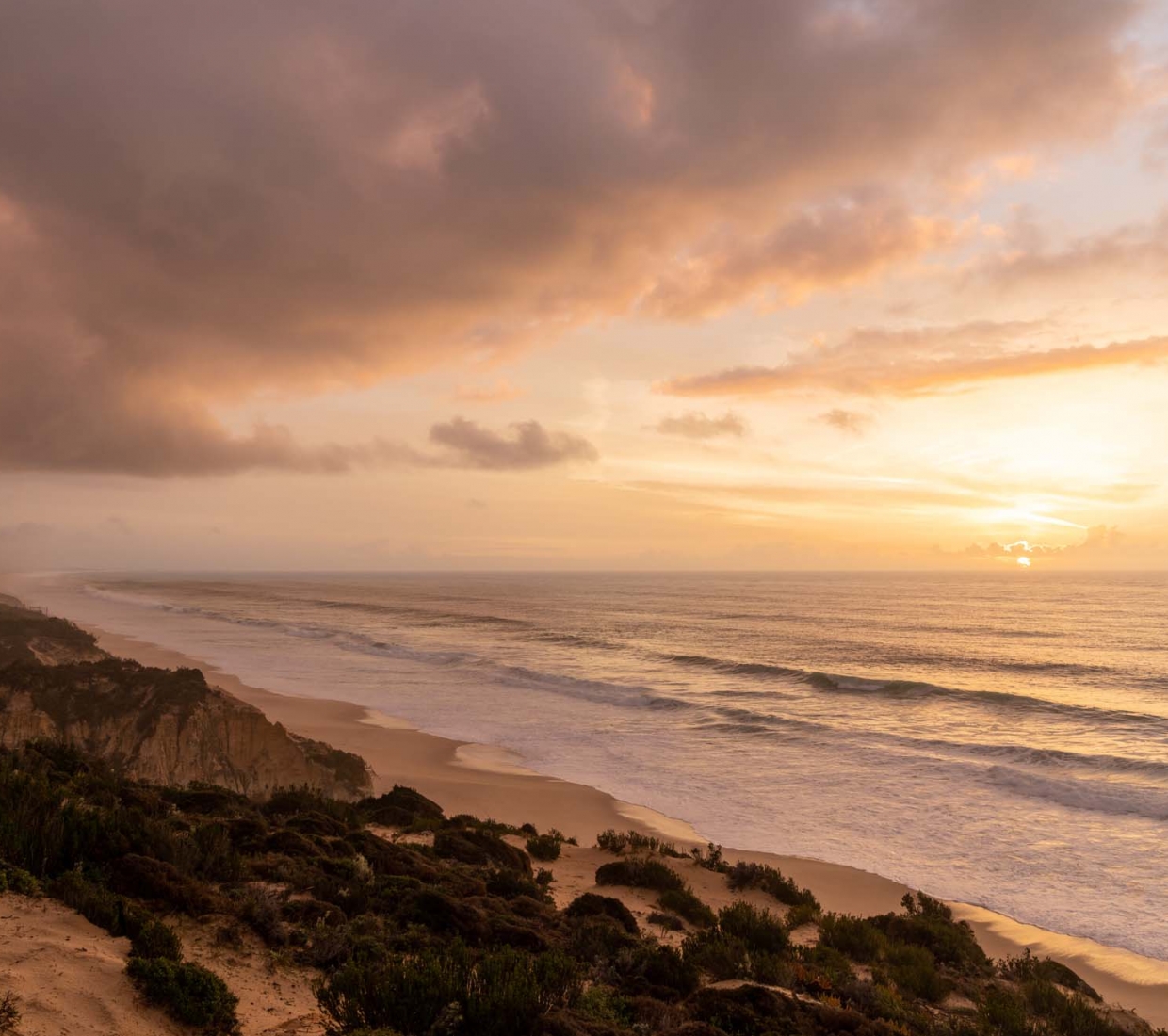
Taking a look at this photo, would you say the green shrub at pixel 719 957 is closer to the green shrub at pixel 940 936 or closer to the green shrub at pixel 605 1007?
the green shrub at pixel 605 1007

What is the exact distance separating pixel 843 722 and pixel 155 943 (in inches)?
1203

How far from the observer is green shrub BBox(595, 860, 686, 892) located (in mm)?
13117

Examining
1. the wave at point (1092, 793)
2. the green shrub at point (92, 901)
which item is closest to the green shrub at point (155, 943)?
the green shrub at point (92, 901)

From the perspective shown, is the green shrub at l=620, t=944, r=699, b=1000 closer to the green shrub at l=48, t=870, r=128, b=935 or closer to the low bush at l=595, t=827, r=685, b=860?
the green shrub at l=48, t=870, r=128, b=935

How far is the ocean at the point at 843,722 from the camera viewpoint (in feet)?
57.3

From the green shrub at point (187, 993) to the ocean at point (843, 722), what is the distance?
47.3 ft

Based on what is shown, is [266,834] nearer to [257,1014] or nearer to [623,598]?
[257,1014]

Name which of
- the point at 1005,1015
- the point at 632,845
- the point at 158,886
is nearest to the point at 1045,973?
the point at 1005,1015

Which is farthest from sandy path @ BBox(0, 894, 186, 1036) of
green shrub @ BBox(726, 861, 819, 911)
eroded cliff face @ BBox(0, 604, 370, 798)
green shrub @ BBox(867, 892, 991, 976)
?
eroded cliff face @ BBox(0, 604, 370, 798)

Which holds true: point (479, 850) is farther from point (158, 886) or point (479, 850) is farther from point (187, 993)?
point (187, 993)

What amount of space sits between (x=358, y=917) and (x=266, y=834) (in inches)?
135

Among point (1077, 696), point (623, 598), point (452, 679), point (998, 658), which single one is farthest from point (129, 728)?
point (623, 598)

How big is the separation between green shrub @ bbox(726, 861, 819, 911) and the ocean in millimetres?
3437

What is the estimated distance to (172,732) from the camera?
18.1m
